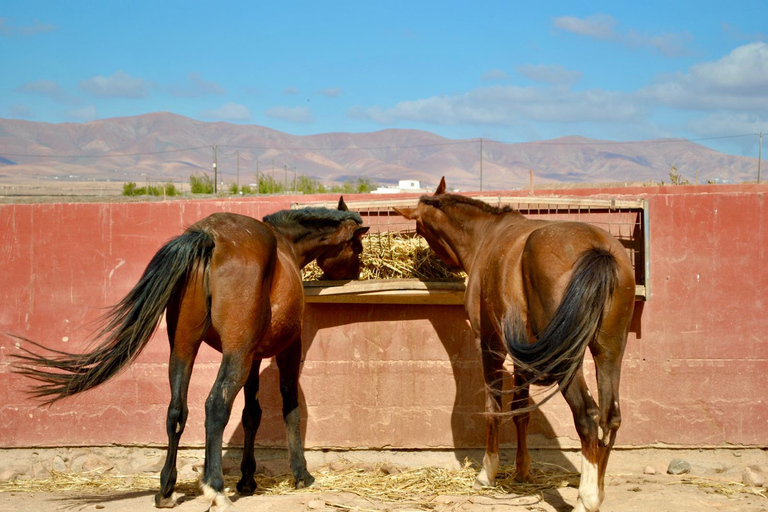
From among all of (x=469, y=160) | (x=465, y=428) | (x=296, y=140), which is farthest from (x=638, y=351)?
(x=296, y=140)

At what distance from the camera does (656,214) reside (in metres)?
6.25

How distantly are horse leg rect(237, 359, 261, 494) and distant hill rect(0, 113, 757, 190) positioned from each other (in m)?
86.2

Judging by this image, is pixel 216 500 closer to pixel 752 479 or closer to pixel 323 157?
pixel 752 479

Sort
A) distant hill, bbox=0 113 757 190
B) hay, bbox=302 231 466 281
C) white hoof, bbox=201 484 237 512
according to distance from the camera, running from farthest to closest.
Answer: distant hill, bbox=0 113 757 190 → hay, bbox=302 231 466 281 → white hoof, bbox=201 484 237 512

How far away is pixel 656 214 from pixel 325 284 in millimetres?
2881

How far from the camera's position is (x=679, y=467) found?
594 centimetres

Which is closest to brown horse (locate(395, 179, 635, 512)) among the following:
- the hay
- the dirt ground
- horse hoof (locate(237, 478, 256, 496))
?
the dirt ground

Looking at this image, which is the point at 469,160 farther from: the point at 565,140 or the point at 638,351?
the point at 638,351

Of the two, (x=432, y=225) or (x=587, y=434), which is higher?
(x=432, y=225)

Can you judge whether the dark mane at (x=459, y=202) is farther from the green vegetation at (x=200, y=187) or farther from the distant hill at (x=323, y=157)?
the distant hill at (x=323, y=157)

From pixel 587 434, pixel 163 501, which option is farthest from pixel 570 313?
pixel 163 501

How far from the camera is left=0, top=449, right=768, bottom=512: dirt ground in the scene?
16.0ft

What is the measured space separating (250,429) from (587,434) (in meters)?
2.53

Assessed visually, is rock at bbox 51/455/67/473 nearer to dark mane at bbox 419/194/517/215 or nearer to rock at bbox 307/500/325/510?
rock at bbox 307/500/325/510
